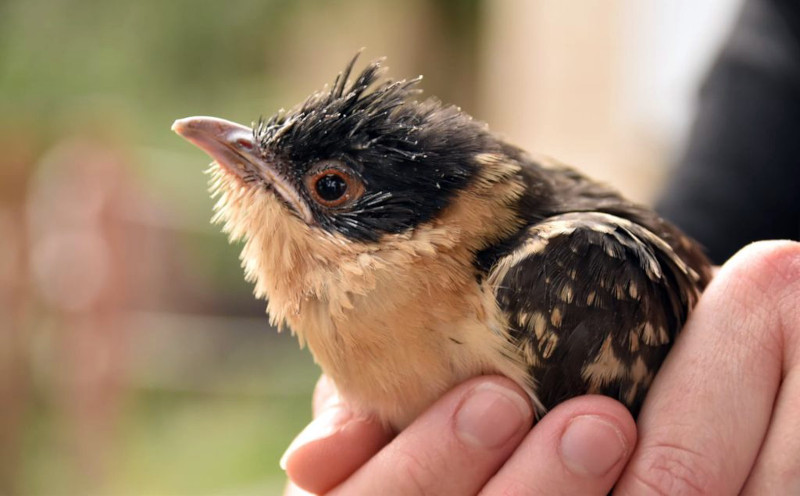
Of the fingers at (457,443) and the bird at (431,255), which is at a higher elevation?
the bird at (431,255)

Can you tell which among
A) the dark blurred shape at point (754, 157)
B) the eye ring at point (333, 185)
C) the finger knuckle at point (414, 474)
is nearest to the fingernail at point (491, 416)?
the finger knuckle at point (414, 474)

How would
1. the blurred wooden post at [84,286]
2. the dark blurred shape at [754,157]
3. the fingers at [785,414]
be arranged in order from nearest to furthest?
the fingers at [785,414]
the dark blurred shape at [754,157]
the blurred wooden post at [84,286]

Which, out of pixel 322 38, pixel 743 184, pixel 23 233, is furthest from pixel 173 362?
pixel 743 184

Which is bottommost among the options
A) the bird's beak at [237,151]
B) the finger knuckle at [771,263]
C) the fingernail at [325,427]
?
the fingernail at [325,427]

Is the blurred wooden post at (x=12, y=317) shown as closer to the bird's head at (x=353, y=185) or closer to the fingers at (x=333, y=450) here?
the bird's head at (x=353, y=185)

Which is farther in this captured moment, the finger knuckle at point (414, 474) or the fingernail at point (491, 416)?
the finger knuckle at point (414, 474)

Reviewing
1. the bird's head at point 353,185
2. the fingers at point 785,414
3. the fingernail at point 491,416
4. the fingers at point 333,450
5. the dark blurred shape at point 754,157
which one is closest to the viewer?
the fingers at point 785,414

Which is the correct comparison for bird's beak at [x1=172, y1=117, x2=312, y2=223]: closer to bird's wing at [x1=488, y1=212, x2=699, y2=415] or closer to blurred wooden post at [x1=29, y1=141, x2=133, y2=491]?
bird's wing at [x1=488, y1=212, x2=699, y2=415]

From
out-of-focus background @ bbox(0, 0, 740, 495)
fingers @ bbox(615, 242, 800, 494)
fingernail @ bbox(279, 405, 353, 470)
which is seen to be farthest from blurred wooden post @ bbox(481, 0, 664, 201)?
fingernail @ bbox(279, 405, 353, 470)
